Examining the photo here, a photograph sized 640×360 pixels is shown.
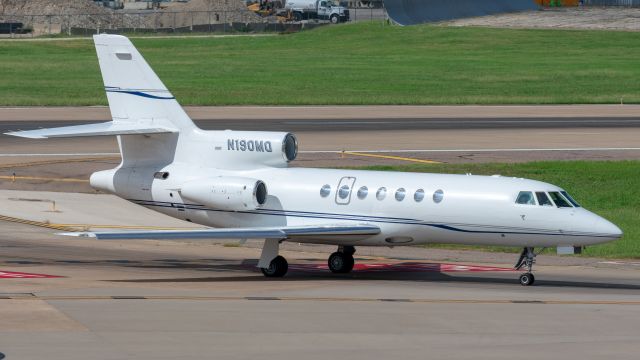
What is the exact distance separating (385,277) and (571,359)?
1110cm

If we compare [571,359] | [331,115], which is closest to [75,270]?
[571,359]

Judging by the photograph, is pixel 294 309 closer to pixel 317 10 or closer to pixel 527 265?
pixel 527 265

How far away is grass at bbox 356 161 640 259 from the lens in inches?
1599

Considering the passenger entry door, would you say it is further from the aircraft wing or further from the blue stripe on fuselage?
the aircraft wing

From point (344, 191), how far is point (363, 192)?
1.69ft

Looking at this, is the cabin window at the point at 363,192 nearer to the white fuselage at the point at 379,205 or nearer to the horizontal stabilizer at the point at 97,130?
the white fuselage at the point at 379,205

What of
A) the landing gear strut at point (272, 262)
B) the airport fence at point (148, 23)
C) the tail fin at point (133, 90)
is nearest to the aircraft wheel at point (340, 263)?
the landing gear strut at point (272, 262)

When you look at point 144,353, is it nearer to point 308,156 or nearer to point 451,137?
point 308,156

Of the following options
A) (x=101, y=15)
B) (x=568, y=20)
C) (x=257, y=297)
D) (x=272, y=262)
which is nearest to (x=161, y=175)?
(x=272, y=262)

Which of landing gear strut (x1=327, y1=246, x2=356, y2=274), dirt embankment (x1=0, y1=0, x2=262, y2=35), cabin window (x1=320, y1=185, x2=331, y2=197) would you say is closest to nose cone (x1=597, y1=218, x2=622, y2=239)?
landing gear strut (x1=327, y1=246, x2=356, y2=274)

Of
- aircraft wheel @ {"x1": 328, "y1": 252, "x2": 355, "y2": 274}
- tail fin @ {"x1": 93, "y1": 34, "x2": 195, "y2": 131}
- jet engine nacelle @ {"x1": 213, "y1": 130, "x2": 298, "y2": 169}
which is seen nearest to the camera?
aircraft wheel @ {"x1": 328, "y1": 252, "x2": 355, "y2": 274}

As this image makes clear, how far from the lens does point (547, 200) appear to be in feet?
98.3

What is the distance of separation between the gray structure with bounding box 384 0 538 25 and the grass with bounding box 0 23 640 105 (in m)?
2.99

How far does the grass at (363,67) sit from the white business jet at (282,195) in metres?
39.2
